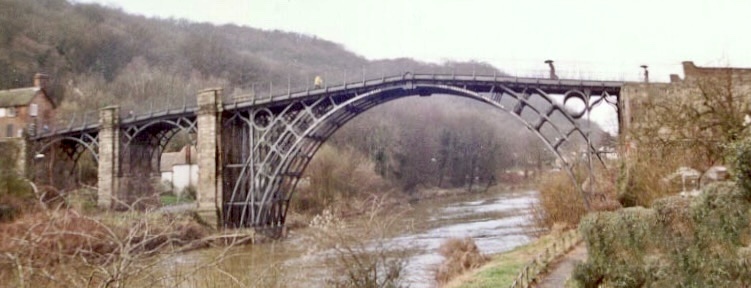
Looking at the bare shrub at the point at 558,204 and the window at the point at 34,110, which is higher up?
the window at the point at 34,110

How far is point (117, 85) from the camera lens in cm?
5581

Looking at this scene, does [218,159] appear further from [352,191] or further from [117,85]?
[117,85]

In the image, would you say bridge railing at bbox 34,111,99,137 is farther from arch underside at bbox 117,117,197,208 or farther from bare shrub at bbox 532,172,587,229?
bare shrub at bbox 532,172,587,229

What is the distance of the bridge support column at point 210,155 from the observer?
96.6ft

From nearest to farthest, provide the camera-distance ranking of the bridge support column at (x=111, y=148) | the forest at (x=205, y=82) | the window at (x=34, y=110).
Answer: the bridge support column at (x=111, y=148)
the window at (x=34, y=110)
the forest at (x=205, y=82)

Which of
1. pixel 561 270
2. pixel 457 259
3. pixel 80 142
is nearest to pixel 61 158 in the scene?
pixel 80 142

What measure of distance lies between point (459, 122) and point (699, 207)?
70.0 m

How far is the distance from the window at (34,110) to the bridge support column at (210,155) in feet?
44.9

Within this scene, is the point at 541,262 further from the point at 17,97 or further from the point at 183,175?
the point at 183,175

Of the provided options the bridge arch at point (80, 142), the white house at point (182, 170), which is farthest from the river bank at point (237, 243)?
the white house at point (182, 170)

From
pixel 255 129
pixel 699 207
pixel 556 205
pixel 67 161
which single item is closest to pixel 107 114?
pixel 67 161

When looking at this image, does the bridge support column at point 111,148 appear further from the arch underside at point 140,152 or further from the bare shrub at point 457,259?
the bare shrub at point 457,259

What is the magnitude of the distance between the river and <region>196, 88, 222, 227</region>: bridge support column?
4224mm

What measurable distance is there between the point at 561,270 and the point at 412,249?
722 centimetres
